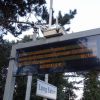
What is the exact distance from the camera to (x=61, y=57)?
5043 mm

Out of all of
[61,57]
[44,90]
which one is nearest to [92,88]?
[44,90]

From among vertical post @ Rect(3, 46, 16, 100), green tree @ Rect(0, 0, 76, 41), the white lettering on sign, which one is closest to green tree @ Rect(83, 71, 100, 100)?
green tree @ Rect(0, 0, 76, 41)

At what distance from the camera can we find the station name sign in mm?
4789

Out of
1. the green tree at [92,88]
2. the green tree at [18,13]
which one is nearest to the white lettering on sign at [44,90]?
the green tree at [18,13]

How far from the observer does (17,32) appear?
1239 centimetres

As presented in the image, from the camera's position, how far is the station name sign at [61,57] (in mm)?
4789

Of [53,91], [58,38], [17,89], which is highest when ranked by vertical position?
[17,89]

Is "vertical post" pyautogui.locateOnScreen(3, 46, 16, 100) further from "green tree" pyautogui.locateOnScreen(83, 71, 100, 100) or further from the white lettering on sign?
"green tree" pyautogui.locateOnScreen(83, 71, 100, 100)

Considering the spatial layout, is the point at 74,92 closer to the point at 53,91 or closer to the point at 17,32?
the point at 17,32

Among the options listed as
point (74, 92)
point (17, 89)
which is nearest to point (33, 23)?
point (17, 89)

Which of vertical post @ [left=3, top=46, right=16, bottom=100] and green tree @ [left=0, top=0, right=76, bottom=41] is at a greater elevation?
green tree @ [left=0, top=0, right=76, bottom=41]

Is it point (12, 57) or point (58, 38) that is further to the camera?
point (12, 57)

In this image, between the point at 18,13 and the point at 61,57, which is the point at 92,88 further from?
the point at 61,57

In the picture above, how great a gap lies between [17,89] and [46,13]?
48.5 feet
